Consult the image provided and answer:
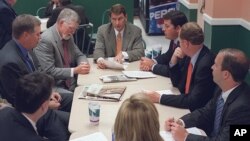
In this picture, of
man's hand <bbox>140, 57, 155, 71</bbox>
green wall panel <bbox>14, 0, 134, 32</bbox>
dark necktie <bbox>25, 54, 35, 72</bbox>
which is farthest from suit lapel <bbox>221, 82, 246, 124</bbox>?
green wall panel <bbox>14, 0, 134, 32</bbox>

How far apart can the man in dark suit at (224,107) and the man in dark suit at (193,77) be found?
0.56 ft

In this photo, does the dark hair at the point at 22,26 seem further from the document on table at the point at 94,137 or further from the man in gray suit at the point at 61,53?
the document on table at the point at 94,137

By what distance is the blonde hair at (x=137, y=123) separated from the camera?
6.16 ft

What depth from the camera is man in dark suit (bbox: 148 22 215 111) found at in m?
2.99

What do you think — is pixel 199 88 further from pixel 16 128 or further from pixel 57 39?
pixel 57 39

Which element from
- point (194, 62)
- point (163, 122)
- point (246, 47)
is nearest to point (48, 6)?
point (246, 47)

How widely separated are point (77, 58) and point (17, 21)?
0.98 metres

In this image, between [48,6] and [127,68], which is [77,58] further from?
[48,6]

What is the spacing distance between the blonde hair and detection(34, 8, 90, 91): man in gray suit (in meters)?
1.88

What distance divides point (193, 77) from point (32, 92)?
1.38 meters

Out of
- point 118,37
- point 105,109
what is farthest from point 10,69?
point 118,37

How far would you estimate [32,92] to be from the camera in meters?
2.33

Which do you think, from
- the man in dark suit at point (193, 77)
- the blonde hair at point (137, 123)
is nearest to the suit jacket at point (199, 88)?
the man in dark suit at point (193, 77)

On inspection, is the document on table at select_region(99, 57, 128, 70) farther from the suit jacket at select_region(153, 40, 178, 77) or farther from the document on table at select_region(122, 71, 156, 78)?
the suit jacket at select_region(153, 40, 178, 77)
